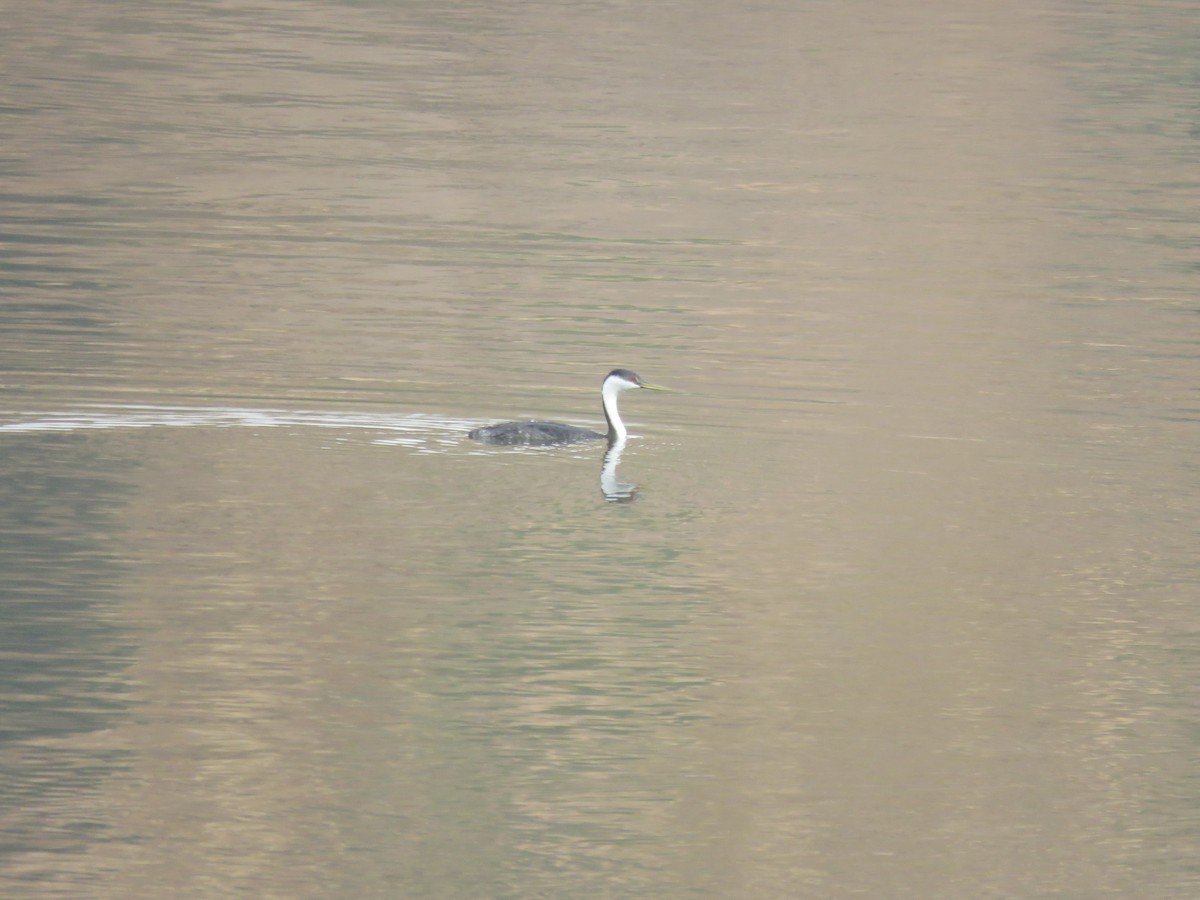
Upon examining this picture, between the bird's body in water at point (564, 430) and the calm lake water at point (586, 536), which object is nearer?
the calm lake water at point (586, 536)

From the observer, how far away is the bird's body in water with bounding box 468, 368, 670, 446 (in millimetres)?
15797

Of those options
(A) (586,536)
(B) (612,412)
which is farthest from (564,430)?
(A) (586,536)

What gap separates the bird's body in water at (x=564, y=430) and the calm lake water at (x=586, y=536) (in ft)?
0.51

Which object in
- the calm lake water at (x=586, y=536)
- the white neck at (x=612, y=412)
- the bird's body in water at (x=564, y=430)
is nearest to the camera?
the calm lake water at (x=586, y=536)

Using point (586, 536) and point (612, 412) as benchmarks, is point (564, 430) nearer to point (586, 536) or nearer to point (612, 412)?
point (612, 412)

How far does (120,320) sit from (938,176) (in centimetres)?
1783

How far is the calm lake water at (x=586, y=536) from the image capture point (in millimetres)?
9594

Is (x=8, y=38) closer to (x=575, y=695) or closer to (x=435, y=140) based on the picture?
(x=435, y=140)

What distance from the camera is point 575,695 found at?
11039 millimetres

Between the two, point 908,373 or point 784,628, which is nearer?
point 784,628

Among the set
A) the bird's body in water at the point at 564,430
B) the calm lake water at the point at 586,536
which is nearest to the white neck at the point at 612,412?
the bird's body in water at the point at 564,430

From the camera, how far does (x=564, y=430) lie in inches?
635

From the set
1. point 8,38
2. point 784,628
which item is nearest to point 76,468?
point 784,628

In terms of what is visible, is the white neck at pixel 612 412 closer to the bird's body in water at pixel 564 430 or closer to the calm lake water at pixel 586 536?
the bird's body in water at pixel 564 430
